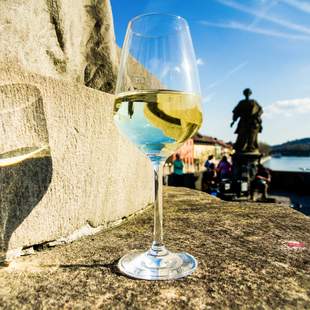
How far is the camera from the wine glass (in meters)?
0.99

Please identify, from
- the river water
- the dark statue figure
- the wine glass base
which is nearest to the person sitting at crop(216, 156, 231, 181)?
the dark statue figure

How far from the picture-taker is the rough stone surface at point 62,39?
4.48ft

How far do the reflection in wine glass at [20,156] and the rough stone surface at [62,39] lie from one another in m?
0.24

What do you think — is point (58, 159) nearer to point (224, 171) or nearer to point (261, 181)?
point (224, 171)

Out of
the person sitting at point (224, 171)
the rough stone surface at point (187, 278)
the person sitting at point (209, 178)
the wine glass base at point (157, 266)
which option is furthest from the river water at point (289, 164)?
the wine glass base at point (157, 266)

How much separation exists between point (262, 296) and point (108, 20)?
1819 mm

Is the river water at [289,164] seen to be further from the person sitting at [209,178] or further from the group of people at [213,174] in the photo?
the person sitting at [209,178]

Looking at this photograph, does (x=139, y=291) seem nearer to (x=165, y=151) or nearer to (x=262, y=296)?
(x=262, y=296)

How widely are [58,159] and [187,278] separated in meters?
0.66

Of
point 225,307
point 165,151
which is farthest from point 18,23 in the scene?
point 225,307

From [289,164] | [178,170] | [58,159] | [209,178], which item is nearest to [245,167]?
[209,178]

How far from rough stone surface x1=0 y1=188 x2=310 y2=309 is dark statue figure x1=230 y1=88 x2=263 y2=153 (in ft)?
34.4

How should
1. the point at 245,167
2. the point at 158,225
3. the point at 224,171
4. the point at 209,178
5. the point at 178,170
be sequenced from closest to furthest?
the point at 158,225
the point at 178,170
the point at 209,178
the point at 224,171
the point at 245,167

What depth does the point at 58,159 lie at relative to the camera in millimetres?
1236
